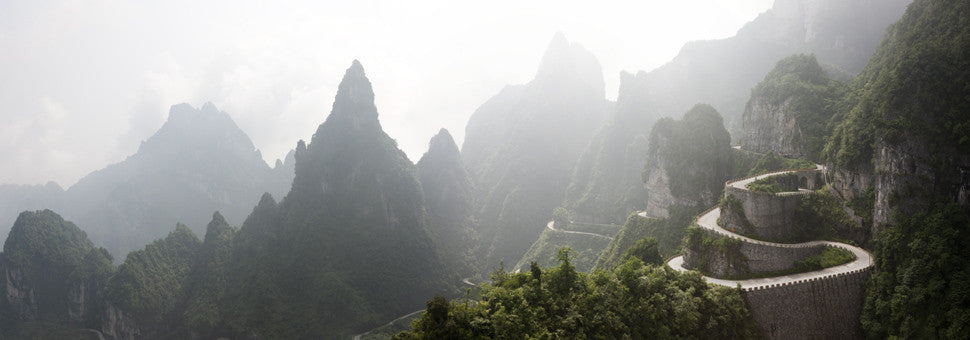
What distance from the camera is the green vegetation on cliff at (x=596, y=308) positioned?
18078 millimetres

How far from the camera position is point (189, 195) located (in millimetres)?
114875

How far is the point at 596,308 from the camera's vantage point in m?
20.9

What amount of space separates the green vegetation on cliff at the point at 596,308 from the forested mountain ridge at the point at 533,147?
6181 cm

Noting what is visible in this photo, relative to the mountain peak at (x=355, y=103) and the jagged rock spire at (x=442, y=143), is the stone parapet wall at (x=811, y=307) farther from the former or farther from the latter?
the jagged rock spire at (x=442, y=143)

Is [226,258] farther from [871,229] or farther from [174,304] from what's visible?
[871,229]

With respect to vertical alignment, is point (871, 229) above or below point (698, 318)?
above

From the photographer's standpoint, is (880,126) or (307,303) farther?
(307,303)

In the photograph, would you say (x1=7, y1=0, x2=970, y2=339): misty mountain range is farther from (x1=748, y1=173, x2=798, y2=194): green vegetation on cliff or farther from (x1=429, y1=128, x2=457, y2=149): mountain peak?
(x1=748, y1=173, x2=798, y2=194): green vegetation on cliff

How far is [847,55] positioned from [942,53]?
5854cm

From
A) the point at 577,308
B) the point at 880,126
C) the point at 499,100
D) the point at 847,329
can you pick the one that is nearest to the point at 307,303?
the point at 577,308

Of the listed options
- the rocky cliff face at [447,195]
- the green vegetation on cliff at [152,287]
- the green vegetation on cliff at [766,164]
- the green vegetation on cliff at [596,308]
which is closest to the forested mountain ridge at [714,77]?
the rocky cliff face at [447,195]

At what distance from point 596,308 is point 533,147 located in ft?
291

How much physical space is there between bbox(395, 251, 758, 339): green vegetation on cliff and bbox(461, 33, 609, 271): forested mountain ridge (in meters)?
61.8

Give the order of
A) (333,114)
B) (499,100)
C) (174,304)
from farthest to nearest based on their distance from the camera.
A: (499,100) → (333,114) → (174,304)
